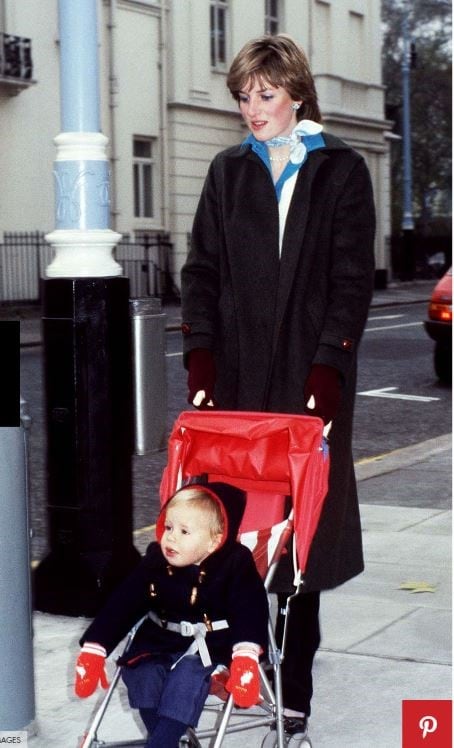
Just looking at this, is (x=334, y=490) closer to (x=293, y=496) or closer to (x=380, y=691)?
(x=293, y=496)

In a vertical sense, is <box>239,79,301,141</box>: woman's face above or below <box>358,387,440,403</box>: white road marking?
above

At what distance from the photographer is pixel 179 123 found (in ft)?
95.7

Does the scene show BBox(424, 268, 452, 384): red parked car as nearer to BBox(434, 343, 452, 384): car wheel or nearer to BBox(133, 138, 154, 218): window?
BBox(434, 343, 452, 384): car wheel

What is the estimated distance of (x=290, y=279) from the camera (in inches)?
144

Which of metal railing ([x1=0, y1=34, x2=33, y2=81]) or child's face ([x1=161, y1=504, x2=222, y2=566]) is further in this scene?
metal railing ([x1=0, y1=34, x2=33, y2=81])

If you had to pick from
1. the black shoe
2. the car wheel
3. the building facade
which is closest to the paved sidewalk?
the black shoe

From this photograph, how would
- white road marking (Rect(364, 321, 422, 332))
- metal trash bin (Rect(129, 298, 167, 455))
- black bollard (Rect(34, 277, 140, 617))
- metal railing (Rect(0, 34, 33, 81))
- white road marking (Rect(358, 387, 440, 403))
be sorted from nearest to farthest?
1. black bollard (Rect(34, 277, 140, 617))
2. metal trash bin (Rect(129, 298, 167, 455))
3. white road marking (Rect(358, 387, 440, 403))
4. white road marking (Rect(364, 321, 422, 332))
5. metal railing (Rect(0, 34, 33, 81))

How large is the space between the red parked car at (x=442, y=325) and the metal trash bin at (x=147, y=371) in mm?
8664

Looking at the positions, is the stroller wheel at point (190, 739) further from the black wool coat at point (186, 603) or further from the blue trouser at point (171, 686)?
the black wool coat at point (186, 603)

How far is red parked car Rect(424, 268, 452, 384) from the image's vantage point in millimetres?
13605

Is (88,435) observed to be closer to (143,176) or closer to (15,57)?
(15,57)

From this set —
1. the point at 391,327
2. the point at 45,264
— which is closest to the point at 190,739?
the point at 391,327

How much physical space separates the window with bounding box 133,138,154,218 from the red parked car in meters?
15.3

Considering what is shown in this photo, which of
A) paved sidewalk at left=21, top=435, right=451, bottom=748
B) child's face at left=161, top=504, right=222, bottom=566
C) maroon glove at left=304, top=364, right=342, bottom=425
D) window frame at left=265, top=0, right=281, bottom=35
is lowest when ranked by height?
paved sidewalk at left=21, top=435, right=451, bottom=748
